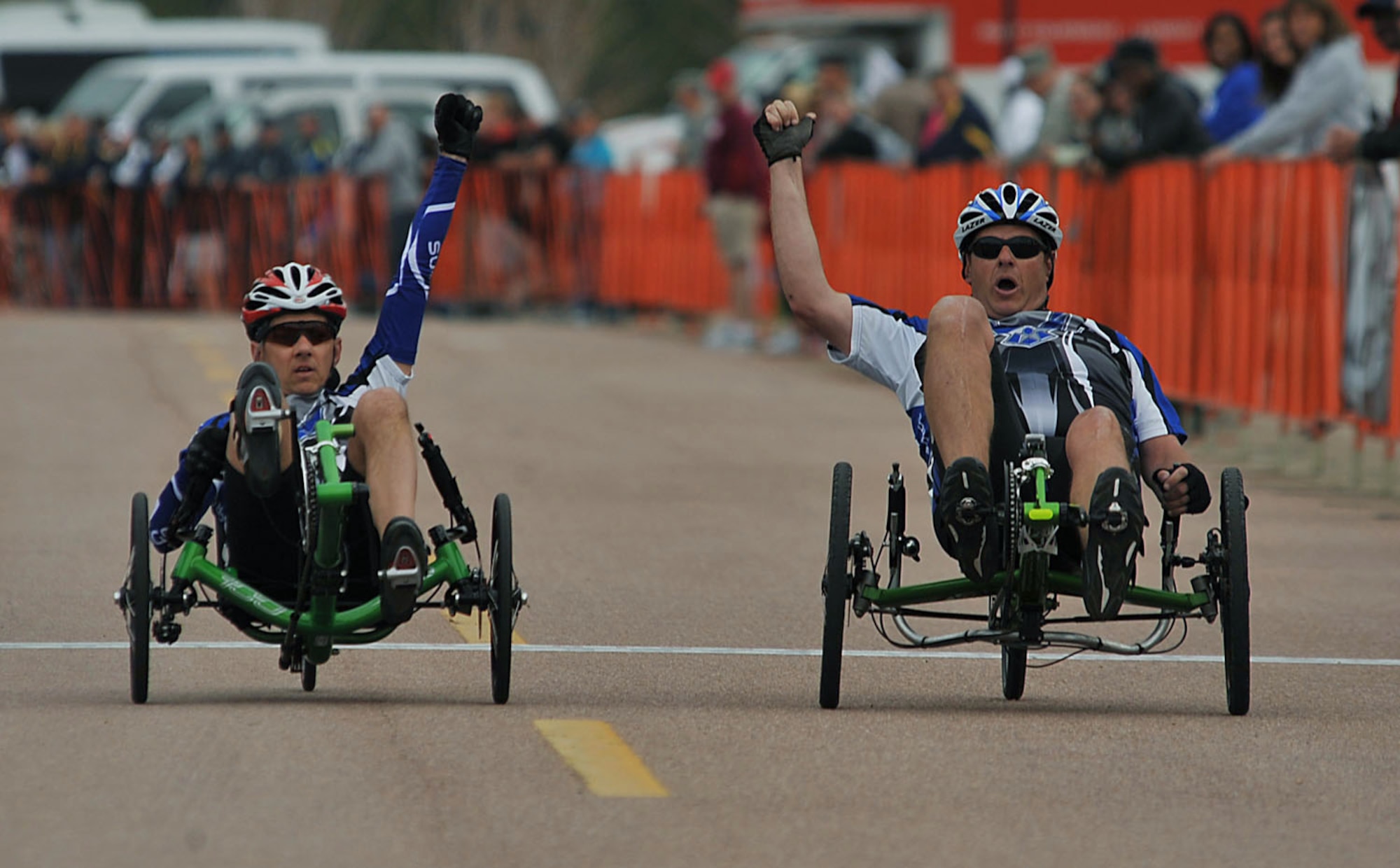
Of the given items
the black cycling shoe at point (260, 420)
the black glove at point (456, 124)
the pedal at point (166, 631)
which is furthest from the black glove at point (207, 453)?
the black glove at point (456, 124)

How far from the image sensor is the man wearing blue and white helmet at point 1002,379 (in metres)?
7.97

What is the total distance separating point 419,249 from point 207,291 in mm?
23719

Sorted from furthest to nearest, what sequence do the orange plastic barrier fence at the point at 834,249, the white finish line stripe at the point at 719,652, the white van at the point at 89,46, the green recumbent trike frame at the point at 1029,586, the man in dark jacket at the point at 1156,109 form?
the white van at the point at 89,46 → the man in dark jacket at the point at 1156,109 → the orange plastic barrier fence at the point at 834,249 → the white finish line stripe at the point at 719,652 → the green recumbent trike frame at the point at 1029,586

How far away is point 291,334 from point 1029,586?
2.22 metres

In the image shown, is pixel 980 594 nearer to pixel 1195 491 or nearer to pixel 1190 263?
pixel 1195 491

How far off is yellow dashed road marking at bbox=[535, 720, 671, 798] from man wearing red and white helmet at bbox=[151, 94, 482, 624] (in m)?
0.52

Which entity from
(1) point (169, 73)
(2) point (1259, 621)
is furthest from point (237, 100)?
(2) point (1259, 621)

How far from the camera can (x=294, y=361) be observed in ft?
28.5

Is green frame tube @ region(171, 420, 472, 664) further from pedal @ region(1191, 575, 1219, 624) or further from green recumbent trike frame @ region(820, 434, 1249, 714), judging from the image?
pedal @ region(1191, 575, 1219, 624)

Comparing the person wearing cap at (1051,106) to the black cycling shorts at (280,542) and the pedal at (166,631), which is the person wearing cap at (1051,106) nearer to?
the black cycling shorts at (280,542)

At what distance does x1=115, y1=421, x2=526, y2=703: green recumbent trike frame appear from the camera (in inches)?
318

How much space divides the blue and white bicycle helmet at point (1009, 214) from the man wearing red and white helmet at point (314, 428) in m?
1.45

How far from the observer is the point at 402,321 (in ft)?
28.7

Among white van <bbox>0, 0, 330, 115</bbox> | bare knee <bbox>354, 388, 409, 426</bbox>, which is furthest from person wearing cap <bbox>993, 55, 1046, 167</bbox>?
white van <bbox>0, 0, 330, 115</bbox>
